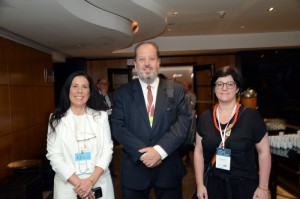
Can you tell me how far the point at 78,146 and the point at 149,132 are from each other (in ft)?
1.61

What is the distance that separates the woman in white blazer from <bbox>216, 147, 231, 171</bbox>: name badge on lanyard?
0.75m

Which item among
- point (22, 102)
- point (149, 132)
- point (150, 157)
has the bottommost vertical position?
point (150, 157)

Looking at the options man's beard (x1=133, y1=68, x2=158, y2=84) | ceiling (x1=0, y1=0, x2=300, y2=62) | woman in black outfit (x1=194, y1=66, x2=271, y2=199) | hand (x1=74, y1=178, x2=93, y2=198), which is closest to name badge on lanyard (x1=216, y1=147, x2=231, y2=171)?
woman in black outfit (x1=194, y1=66, x2=271, y2=199)

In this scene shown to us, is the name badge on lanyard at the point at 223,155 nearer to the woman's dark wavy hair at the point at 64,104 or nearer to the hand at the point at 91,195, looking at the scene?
the hand at the point at 91,195

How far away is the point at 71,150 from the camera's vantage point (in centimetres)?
181

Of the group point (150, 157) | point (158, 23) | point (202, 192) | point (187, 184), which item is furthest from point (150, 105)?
point (158, 23)

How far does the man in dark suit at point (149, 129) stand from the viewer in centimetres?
181

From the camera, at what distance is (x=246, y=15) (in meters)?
4.95

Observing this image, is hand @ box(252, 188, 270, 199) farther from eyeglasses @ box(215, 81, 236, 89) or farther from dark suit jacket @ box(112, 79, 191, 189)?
eyeglasses @ box(215, 81, 236, 89)

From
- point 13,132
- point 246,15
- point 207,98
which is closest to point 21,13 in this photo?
point 13,132

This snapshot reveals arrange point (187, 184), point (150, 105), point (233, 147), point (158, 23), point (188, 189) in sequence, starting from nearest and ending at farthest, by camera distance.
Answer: point (233, 147) → point (150, 105) → point (188, 189) → point (187, 184) → point (158, 23)

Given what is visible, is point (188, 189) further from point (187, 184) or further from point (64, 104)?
point (64, 104)

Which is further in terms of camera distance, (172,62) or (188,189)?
(172,62)

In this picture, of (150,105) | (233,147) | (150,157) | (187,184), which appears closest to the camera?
(233,147)
